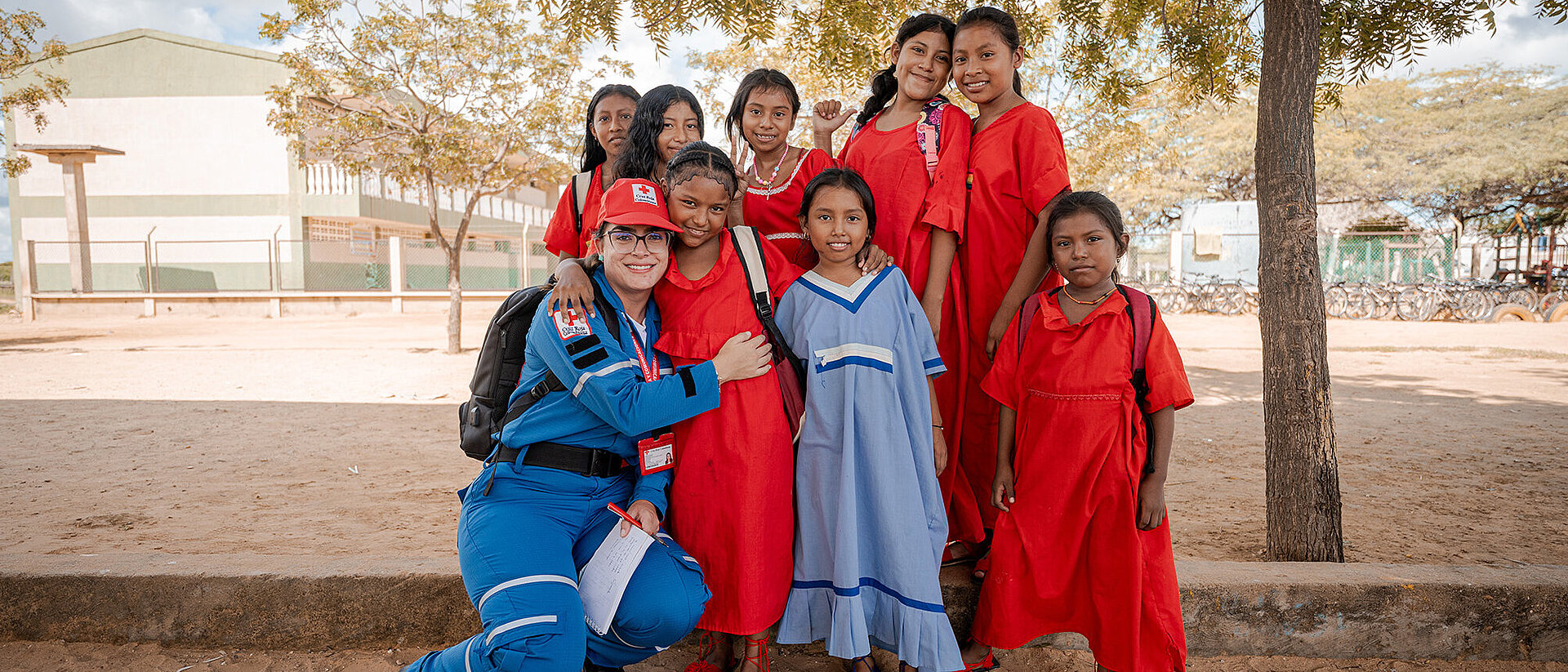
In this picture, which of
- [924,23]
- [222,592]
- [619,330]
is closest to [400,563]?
[222,592]

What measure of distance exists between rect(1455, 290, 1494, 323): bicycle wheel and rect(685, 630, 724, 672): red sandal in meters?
19.9

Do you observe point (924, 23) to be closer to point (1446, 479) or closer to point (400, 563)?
point (400, 563)

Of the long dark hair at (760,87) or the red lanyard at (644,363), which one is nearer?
the red lanyard at (644,363)

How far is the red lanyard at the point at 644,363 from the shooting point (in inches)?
82.7

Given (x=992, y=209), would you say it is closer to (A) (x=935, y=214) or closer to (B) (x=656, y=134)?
(A) (x=935, y=214)

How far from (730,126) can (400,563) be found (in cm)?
181

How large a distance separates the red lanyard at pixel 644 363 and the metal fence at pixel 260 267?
62.5 ft

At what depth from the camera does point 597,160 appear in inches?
116

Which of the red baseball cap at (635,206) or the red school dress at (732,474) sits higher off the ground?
the red baseball cap at (635,206)

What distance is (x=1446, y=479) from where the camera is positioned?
14.9ft

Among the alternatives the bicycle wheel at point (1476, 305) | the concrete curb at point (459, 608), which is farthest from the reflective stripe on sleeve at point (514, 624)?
the bicycle wheel at point (1476, 305)

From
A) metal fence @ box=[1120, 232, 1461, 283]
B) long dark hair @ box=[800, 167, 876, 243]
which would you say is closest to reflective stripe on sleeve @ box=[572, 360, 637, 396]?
long dark hair @ box=[800, 167, 876, 243]

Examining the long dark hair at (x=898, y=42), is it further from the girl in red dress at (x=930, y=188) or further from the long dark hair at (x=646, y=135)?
the long dark hair at (x=646, y=135)

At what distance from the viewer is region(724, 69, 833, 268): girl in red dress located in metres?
2.47
